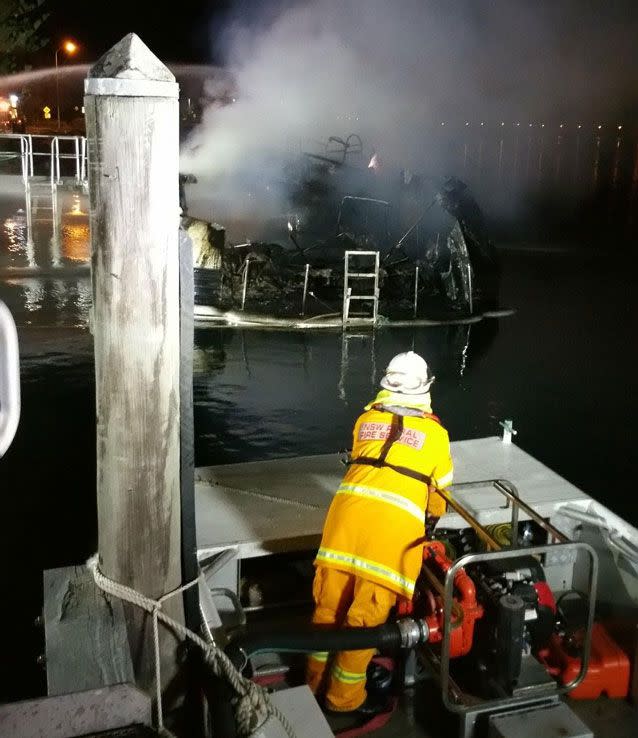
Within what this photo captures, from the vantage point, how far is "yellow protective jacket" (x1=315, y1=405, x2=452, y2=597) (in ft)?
12.7

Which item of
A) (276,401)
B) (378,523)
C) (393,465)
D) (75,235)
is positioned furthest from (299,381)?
(378,523)

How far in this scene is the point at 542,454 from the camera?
37.6 ft

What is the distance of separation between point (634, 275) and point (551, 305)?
9.43 meters

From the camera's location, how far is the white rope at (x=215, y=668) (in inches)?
96.6

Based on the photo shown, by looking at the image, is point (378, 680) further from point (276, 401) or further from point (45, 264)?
point (45, 264)

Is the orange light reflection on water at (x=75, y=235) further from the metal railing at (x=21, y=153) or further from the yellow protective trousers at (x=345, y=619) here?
the yellow protective trousers at (x=345, y=619)

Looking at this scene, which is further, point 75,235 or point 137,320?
point 75,235

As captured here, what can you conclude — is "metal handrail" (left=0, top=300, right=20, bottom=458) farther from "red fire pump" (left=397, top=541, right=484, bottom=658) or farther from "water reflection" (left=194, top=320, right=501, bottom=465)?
"water reflection" (left=194, top=320, right=501, bottom=465)

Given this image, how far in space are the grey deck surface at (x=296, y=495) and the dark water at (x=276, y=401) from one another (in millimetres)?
2094

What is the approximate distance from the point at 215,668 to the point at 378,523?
146 centimetres

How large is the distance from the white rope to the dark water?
380cm

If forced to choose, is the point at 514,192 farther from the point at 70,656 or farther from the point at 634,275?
the point at 70,656

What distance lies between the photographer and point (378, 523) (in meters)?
3.88

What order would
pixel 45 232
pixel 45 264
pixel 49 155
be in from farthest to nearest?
pixel 49 155 → pixel 45 232 → pixel 45 264
